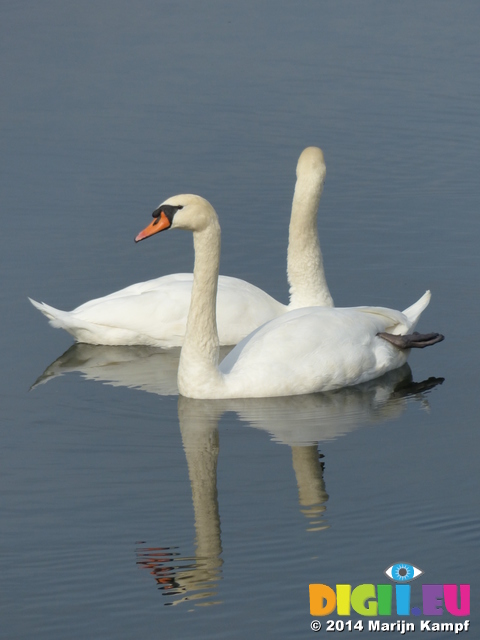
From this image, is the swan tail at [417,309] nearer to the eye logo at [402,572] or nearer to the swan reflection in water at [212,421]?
the swan reflection in water at [212,421]

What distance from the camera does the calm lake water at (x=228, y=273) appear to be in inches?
288

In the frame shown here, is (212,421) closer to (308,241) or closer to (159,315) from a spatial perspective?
(159,315)

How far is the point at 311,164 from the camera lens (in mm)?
11594

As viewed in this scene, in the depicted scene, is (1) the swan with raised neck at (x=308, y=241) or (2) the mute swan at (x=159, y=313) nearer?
(2) the mute swan at (x=159, y=313)

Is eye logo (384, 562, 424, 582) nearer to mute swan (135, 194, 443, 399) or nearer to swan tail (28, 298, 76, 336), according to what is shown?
mute swan (135, 194, 443, 399)

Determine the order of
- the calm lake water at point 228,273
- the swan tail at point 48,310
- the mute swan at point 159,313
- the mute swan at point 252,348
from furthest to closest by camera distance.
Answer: the mute swan at point 159,313 → the swan tail at point 48,310 → the mute swan at point 252,348 → the calm lake water at point 228,273

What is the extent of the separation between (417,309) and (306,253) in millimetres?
1251

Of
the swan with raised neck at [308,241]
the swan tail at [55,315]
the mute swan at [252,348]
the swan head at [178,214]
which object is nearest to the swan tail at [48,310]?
the swan tail at [55,315]

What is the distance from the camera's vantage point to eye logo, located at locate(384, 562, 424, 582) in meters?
7.18

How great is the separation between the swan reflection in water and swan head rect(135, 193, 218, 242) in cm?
136

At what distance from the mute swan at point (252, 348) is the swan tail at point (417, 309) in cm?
73

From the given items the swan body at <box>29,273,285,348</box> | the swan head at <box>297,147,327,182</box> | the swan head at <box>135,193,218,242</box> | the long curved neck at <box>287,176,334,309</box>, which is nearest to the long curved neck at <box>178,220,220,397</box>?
the swan head at <box>135,193,218,242</box>

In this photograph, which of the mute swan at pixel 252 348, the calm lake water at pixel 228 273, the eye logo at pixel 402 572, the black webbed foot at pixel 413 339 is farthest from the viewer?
the black webbed foot at pixel 413 339

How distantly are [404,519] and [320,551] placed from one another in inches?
27.6
